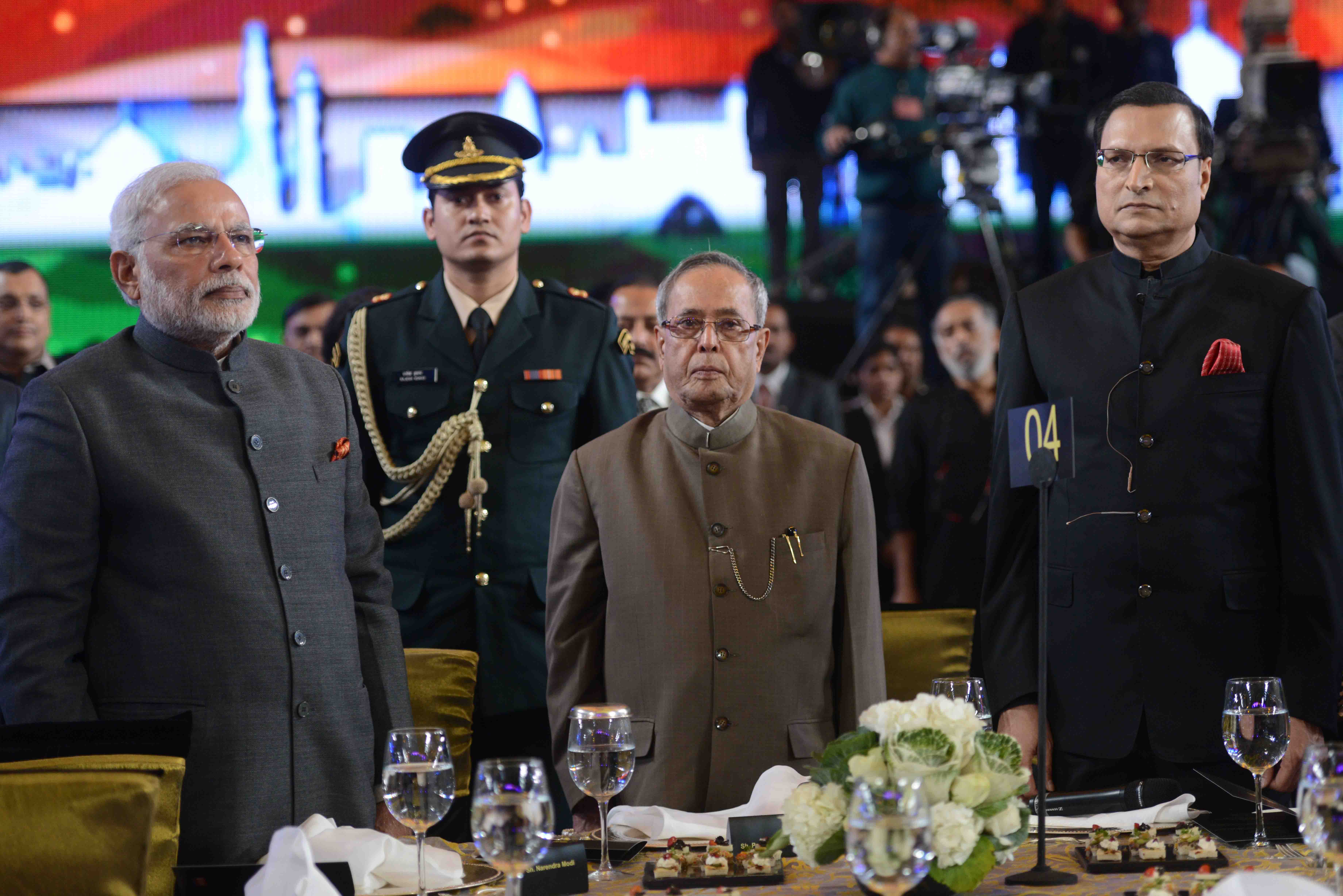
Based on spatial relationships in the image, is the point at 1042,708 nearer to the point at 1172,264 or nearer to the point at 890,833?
the point at 890,833

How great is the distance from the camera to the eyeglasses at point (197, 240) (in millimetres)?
2236

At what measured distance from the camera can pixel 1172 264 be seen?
2514 mm

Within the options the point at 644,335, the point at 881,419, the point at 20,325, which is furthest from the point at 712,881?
the point at 881,419

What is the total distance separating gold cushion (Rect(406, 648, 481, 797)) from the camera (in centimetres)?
251

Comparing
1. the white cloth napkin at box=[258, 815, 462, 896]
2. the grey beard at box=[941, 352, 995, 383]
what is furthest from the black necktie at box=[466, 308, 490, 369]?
the grey beard at box=[941, 352, 995, 383]

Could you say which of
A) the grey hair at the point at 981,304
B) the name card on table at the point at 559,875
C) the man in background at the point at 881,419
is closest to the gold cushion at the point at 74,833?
the name card on table at the point at 559,875

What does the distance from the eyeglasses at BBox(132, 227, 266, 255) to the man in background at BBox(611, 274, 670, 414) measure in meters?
1.88

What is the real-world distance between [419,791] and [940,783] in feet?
1.90

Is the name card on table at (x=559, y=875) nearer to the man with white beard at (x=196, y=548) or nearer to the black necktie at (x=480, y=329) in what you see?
the man with white beard at (x=196, y=548)

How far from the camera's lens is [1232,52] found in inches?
275

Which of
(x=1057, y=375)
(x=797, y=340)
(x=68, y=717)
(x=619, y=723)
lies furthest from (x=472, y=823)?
(x=797, y=340)

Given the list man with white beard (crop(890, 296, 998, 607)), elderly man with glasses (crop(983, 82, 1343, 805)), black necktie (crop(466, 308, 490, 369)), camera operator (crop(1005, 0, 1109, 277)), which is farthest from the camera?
camera operator (crop(1005, 0, 1109, 277))

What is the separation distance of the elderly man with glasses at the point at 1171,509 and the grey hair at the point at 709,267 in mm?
480

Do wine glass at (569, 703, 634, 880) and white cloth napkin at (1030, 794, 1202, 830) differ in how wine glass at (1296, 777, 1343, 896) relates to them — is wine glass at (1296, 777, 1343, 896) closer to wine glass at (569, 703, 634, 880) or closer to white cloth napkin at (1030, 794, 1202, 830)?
white cloth napkin at (1030, 794, 1202, 830)
